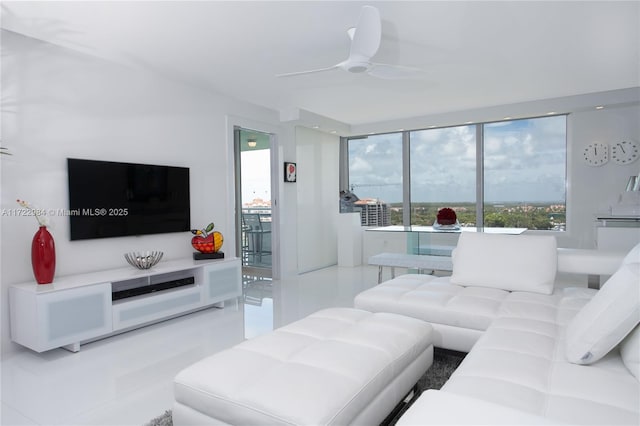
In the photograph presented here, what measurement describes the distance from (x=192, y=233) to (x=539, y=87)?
447 cm

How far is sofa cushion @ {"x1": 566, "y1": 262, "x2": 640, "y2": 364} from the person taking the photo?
1412 millimetres

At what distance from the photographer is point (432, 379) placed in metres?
2.30

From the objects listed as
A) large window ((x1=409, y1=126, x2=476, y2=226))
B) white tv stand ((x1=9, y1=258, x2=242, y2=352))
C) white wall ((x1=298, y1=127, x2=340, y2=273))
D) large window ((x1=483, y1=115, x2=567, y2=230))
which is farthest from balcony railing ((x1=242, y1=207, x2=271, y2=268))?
large window ((x1=483, y1=115, x2=567, y2=230))

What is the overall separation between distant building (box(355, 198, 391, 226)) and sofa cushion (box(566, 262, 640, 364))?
5.58 m

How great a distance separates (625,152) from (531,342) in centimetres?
469

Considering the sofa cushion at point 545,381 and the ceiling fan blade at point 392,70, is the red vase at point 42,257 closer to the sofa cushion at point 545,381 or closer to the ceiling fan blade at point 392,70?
the ceiling fan blade at point 392,70

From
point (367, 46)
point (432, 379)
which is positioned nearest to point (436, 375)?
point (432, 379)

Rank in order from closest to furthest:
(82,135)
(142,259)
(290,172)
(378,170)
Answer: (82,135), (142,259), (290,172), (378,170)

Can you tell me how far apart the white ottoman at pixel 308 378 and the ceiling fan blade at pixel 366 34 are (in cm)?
185

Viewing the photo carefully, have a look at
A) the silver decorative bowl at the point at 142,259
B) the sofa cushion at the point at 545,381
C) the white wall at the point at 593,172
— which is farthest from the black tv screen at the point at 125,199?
the white wall at the point at 593,172

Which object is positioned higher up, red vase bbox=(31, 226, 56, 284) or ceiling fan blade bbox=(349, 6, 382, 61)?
ceiling fan blade bbox=(349, 6, 382, 61)

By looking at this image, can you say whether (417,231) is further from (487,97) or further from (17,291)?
(17,291)

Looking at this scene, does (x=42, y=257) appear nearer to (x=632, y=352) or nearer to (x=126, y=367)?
(x=126, y=367)

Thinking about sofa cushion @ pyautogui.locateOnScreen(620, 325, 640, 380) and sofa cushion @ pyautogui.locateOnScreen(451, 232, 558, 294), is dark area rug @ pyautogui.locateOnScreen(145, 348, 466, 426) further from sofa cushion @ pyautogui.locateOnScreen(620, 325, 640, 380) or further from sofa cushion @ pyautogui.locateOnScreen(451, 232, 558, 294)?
sofa cushion @ pyautogui.locateOnScreen(620, 325, 640, 380)
